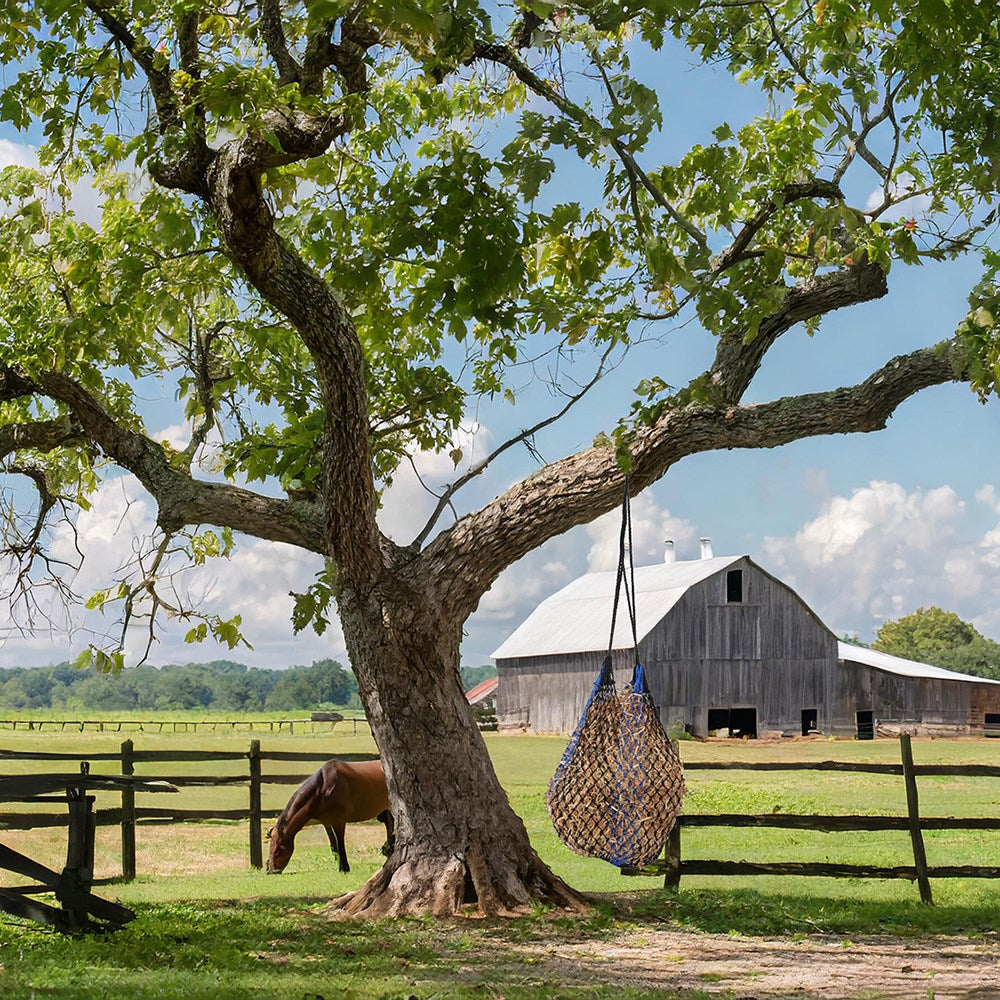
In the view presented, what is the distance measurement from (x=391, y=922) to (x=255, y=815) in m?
6.08

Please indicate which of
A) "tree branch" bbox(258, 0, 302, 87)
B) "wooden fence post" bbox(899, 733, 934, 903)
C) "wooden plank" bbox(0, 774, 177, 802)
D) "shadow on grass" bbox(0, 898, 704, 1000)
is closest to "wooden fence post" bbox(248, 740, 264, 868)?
"shadow on grass" bbox(0, 898, 704, 1000)

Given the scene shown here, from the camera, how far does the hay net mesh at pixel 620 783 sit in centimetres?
938

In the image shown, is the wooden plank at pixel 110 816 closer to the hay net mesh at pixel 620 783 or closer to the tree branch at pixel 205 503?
the tree branch at pixel 205 503

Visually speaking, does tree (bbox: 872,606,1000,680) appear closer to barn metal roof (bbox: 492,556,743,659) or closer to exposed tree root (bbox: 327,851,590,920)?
barn metal roof (bbox: 492,556,743,659)

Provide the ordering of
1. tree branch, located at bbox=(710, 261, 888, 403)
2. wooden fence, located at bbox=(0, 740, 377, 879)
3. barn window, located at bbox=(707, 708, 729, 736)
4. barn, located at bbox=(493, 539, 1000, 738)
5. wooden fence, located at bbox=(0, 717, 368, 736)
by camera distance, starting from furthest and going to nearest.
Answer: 1. wooden fence, located at bbox=(0, 717, 368, 736)
2. barn window, located at bbox=(707, 708, 729, 736)
3. barn, located at bbox=(493, 539, 1000, 738)
4. wooden fence, located at bbox=(0, 740, 377, 879)
5. tree branch, located at bbox=(710, 261, 888, 403)

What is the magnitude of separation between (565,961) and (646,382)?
4.57 metres

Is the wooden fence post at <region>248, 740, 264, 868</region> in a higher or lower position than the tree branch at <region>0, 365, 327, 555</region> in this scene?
lower

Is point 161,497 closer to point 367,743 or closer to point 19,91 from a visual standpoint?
point 19,91

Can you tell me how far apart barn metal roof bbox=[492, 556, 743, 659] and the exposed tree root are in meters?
27.3

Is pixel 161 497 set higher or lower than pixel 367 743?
higher

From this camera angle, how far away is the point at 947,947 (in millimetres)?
9141

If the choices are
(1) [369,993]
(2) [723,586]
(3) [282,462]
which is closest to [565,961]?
(1) [369,993]

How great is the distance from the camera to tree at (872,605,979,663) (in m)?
90.7

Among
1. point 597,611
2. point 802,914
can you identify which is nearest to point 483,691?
point 597,611
